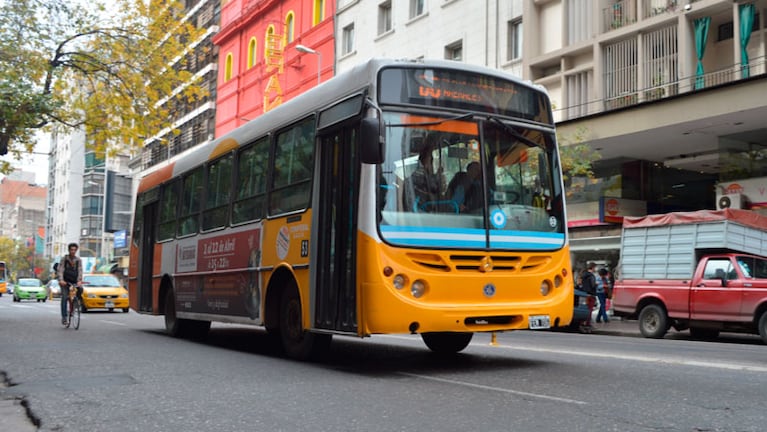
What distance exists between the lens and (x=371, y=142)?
25.2 feet

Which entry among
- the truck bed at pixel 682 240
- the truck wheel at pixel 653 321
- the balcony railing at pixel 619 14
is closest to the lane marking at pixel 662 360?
the truck wheel at pixel 653 321

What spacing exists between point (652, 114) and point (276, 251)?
15803 millimetres

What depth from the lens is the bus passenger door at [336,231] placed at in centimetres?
827

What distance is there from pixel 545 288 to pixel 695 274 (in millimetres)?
9785

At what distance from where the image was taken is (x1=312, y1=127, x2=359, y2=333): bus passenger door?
27.1ft

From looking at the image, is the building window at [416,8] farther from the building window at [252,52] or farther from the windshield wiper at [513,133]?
the windshield wiper at [513,133]

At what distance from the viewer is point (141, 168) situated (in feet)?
227

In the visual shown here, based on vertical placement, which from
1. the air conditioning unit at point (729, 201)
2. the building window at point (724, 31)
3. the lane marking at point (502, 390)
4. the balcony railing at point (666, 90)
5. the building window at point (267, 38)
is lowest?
the lane marking at point (502, 390)

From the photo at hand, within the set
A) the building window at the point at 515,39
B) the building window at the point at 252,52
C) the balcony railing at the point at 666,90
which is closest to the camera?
the balcony railing at the point at 666,90

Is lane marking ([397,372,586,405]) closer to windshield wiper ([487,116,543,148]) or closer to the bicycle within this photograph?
windshield wiper ([487,116,543,148])

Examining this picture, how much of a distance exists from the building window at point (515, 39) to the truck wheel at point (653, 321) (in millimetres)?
13088

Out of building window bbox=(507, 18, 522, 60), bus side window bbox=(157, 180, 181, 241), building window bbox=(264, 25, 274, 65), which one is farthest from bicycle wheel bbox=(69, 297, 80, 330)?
building window bbox=(264, 25, 274, 65)

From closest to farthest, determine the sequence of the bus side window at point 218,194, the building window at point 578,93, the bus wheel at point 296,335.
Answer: the bus wheel at point 296,335 → the bus side window at point 218,194 → the building window at point 578,93

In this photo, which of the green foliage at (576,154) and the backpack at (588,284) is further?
the green foliage at (576,154)
